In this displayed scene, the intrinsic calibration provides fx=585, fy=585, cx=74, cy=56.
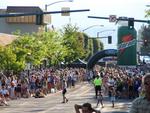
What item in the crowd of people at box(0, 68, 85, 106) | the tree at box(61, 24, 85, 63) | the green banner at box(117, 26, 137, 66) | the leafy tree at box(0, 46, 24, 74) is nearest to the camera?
the crowd of people at box(0, 68, 85, 106)

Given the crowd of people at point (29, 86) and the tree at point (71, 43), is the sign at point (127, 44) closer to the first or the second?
the crowd of people at point (29, 86)

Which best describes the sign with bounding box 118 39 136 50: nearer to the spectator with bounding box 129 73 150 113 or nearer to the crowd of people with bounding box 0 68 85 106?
the crowd of people with bounding box 0 68 85 106

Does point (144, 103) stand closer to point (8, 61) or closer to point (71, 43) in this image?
point (8, 61)

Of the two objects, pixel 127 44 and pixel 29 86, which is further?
pixel 127 44

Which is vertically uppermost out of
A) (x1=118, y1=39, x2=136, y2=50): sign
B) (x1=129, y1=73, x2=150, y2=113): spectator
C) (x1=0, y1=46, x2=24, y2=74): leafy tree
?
(x1=118, y1=39, x2=136, y2=50): sign

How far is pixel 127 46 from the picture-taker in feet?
168

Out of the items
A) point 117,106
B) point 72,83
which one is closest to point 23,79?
point 117,106

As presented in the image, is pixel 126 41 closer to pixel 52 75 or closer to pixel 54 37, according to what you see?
pixel 52 75

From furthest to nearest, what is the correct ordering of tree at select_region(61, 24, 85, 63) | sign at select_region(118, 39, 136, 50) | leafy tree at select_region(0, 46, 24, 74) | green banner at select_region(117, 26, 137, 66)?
1. tree at select_region(61, 24, 85, 63)
2. sign at select_region(118, 39, 136, 50)
3. green banner at select_region(117, 26, 137, 66)
4. leafy tree at select_region(0, 46, 24, 74)

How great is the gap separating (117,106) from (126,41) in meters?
21.0

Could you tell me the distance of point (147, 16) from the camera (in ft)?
163

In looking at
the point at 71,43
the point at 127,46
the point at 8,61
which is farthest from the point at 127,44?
the point at 71,43

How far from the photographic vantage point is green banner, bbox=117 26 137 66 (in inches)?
1959

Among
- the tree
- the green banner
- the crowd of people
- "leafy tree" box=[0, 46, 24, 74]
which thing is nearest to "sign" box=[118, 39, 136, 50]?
the green banner
